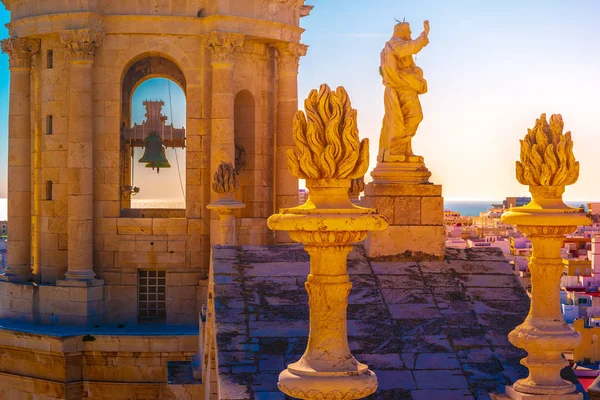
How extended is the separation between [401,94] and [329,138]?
6898 mm

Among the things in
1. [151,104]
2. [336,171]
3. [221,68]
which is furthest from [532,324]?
[151,104]

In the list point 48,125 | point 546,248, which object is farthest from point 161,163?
point 546,248

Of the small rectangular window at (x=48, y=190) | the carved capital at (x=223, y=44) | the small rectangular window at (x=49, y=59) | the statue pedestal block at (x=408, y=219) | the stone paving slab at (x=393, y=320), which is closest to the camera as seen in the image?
the stone paving slab at (x=393, y=320)

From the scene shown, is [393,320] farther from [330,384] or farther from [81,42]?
[81,42]

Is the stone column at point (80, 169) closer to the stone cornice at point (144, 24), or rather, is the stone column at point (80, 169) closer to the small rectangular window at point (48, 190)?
the stone cornice at point (144, 24)

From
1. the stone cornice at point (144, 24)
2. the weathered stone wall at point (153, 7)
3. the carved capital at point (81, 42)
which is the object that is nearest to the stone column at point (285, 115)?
the stone cornice at point (144, 24)

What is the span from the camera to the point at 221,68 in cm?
3022

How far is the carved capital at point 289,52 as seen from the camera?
31.5 m

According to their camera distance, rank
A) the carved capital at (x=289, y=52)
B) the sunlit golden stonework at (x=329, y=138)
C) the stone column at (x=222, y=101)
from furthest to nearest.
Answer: the carved capital at (x=289, y=52) → the stone column at (x=222, y=101) → the sunlit golden stonework at (x=329, y=138)

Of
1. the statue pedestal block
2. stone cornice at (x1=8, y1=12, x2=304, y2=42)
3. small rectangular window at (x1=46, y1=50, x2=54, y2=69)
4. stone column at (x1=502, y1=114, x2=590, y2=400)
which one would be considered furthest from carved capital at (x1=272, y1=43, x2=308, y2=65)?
stone column at (x1=502, y1=114, x2=590, y2=400)

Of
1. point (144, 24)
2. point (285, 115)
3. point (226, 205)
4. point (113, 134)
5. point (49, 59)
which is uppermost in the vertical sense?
point (144, 24)

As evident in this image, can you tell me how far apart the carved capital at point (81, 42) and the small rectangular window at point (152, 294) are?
5.65 meters

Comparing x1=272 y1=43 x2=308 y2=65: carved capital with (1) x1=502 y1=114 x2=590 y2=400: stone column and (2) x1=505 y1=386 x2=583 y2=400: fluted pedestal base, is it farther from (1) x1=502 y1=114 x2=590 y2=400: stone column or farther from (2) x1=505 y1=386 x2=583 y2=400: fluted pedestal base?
(2) x1=505 y1=386 x2=583 y2=400: fluted pedestal base

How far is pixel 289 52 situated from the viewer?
31.6 meters
